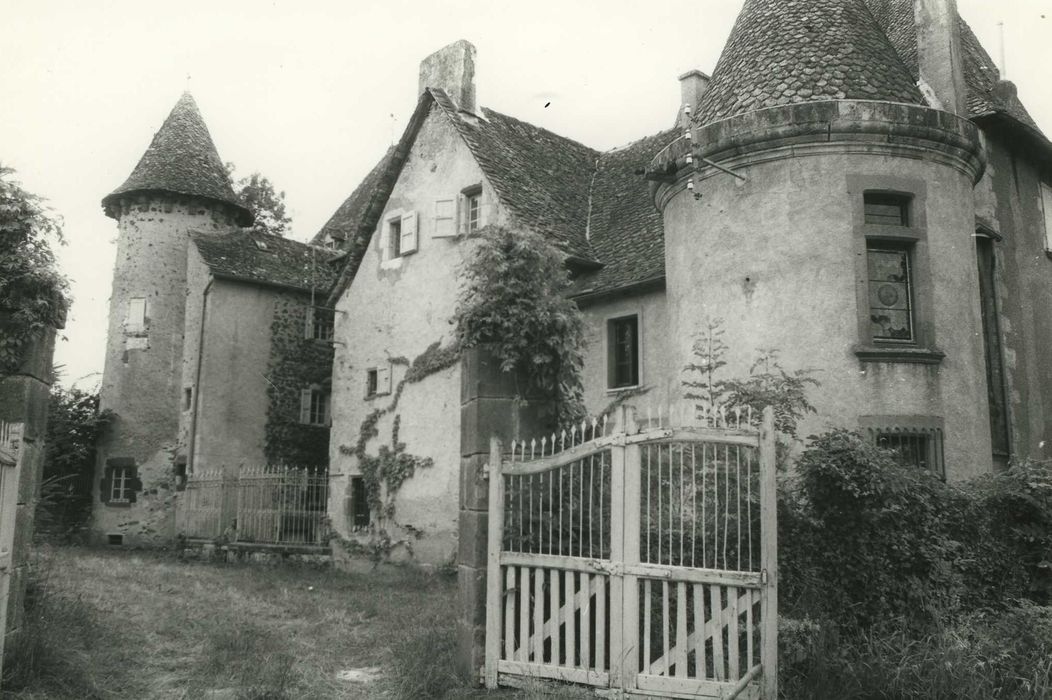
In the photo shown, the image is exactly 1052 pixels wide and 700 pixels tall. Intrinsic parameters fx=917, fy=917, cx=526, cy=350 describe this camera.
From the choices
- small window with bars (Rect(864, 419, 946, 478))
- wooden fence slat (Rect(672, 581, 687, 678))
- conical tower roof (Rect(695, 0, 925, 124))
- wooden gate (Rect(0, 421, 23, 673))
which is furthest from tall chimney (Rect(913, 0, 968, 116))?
wooden gate (Rect(0, 421, 23, 673))

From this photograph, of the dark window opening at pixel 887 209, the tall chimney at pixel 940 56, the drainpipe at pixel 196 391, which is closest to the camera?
the dark window opening at pixel 887 209

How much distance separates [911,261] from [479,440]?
21.3 feet

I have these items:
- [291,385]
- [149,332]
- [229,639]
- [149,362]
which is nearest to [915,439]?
[229,639]

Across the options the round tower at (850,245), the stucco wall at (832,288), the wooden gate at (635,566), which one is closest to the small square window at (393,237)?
the round tower at (850,245)

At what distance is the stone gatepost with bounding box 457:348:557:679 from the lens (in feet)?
24.4

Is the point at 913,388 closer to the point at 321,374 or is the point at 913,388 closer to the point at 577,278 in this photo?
the point at 577,278

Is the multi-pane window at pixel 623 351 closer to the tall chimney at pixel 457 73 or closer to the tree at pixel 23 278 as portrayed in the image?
the tall chimney at pixel 457 73

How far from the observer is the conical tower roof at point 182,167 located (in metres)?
23.5

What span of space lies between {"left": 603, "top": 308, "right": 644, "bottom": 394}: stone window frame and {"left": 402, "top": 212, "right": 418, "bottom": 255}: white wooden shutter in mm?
4833

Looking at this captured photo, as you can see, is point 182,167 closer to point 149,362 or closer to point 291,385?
point 149,362

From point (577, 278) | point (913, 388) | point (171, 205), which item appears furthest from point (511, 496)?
point (171, 205)

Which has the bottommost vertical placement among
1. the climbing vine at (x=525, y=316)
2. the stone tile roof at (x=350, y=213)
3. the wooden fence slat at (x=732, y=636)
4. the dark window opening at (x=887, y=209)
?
the wooden fence slat at (x=732, y=636)

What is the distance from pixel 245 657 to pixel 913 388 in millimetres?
7818

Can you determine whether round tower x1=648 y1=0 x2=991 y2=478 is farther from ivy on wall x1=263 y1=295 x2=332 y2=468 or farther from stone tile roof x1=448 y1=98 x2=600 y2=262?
ivy on wall x1=263 y1=295 x2=332 y2=468
